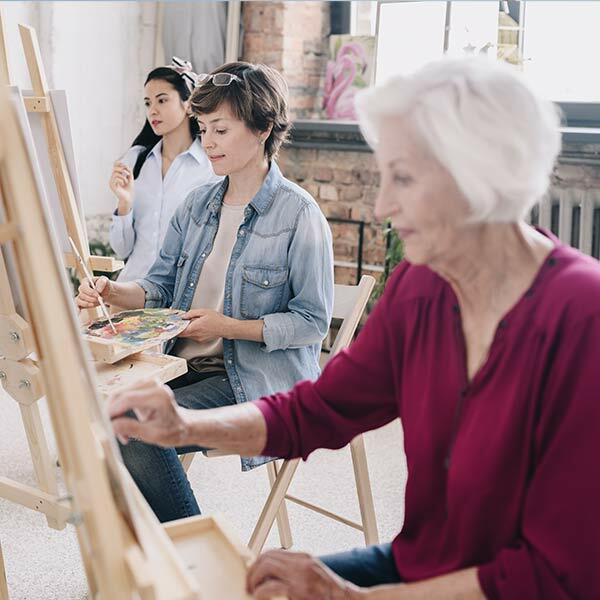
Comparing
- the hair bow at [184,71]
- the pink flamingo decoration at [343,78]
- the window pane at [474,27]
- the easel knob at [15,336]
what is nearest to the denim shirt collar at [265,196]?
the easel knob at [15,336]

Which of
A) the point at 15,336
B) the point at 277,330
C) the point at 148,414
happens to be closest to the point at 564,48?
the point at 277,330

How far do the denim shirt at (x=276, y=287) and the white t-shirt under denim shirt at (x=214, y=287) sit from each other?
0.07ft

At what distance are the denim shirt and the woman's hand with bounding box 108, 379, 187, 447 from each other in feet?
2.92

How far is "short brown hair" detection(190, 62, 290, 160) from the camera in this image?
95.3 inches

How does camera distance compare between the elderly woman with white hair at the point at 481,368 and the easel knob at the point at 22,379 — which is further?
the easel knob at the point at 22,379

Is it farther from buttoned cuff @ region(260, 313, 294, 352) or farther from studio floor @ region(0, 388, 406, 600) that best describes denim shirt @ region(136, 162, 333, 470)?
studio floor @ region(0, 388, 406, 600)

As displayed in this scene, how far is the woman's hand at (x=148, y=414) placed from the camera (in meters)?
1.40

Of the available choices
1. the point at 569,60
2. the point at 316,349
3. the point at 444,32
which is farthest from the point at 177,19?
the point at 316,349

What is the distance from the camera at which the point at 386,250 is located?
4445mm

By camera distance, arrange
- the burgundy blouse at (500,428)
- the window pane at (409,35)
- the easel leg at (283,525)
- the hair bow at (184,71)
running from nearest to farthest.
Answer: the burgundy blouse at (500,428) → the easel leg at (283,525) → the hair bow at (184,71) → the window pane at (409,35)

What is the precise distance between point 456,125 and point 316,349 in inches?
53.7

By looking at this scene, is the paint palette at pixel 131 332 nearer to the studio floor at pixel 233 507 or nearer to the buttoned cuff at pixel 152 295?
the buttoned cuff at pixel 152 295

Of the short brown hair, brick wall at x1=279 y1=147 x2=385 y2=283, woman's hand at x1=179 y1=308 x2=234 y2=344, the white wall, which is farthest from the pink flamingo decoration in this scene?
woman's hand at x1=179 y1=308 x2=234 y2=344

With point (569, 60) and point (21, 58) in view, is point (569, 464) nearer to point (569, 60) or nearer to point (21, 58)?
point (569, 60)
